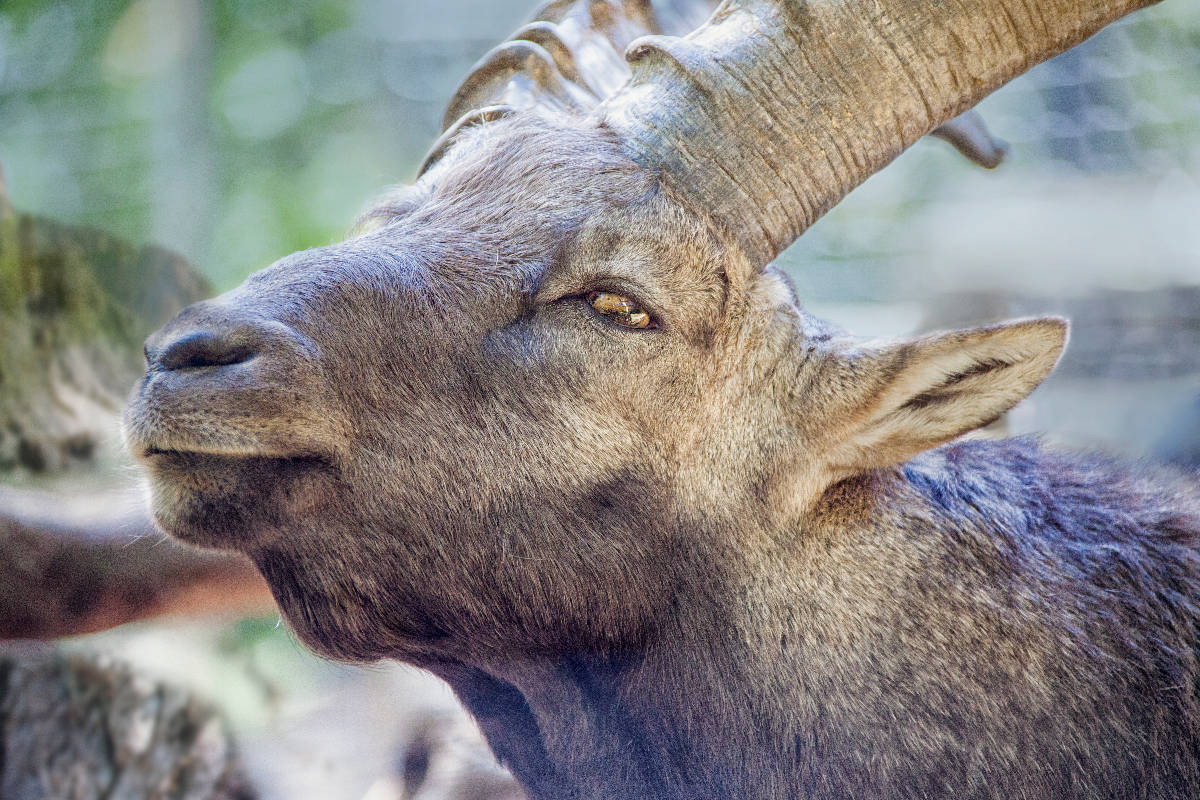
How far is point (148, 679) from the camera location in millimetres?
3770

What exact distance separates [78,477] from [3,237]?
34.5 inches

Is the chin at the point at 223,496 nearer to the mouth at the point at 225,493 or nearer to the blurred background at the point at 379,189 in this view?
the mouth at the point at 225,493

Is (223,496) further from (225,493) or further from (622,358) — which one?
(622,358)

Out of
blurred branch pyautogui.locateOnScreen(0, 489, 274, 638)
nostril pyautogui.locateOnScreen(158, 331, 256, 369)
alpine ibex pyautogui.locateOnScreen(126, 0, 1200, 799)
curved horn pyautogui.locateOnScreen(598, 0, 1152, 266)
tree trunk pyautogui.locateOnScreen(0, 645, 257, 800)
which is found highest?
curved horn pyautogui.locateOnScreen(598, 0, 1152, 266)

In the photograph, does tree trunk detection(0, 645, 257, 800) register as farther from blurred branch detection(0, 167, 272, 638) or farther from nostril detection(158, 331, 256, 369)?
nostril detection(158, 331, 256, 369)

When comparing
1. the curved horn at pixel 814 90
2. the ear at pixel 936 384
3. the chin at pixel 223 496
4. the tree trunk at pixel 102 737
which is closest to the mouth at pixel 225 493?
the chin at pixel 223 496

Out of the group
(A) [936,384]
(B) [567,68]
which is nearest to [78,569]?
(B) [567,68]

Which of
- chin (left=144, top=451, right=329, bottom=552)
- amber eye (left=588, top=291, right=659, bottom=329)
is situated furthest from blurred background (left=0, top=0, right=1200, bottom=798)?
amber eye (left=588, top=291, right=659, bottom=329)

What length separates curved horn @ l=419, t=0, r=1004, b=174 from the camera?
3.13 meters

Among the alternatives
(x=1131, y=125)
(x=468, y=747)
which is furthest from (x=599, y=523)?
(x=1131, y=125)

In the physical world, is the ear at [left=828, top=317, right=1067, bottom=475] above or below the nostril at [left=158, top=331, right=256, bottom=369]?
below

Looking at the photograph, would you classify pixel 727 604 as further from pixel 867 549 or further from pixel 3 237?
pixel 3 237

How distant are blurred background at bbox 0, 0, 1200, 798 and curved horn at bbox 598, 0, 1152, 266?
151 centimetres

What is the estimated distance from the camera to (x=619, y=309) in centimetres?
237
